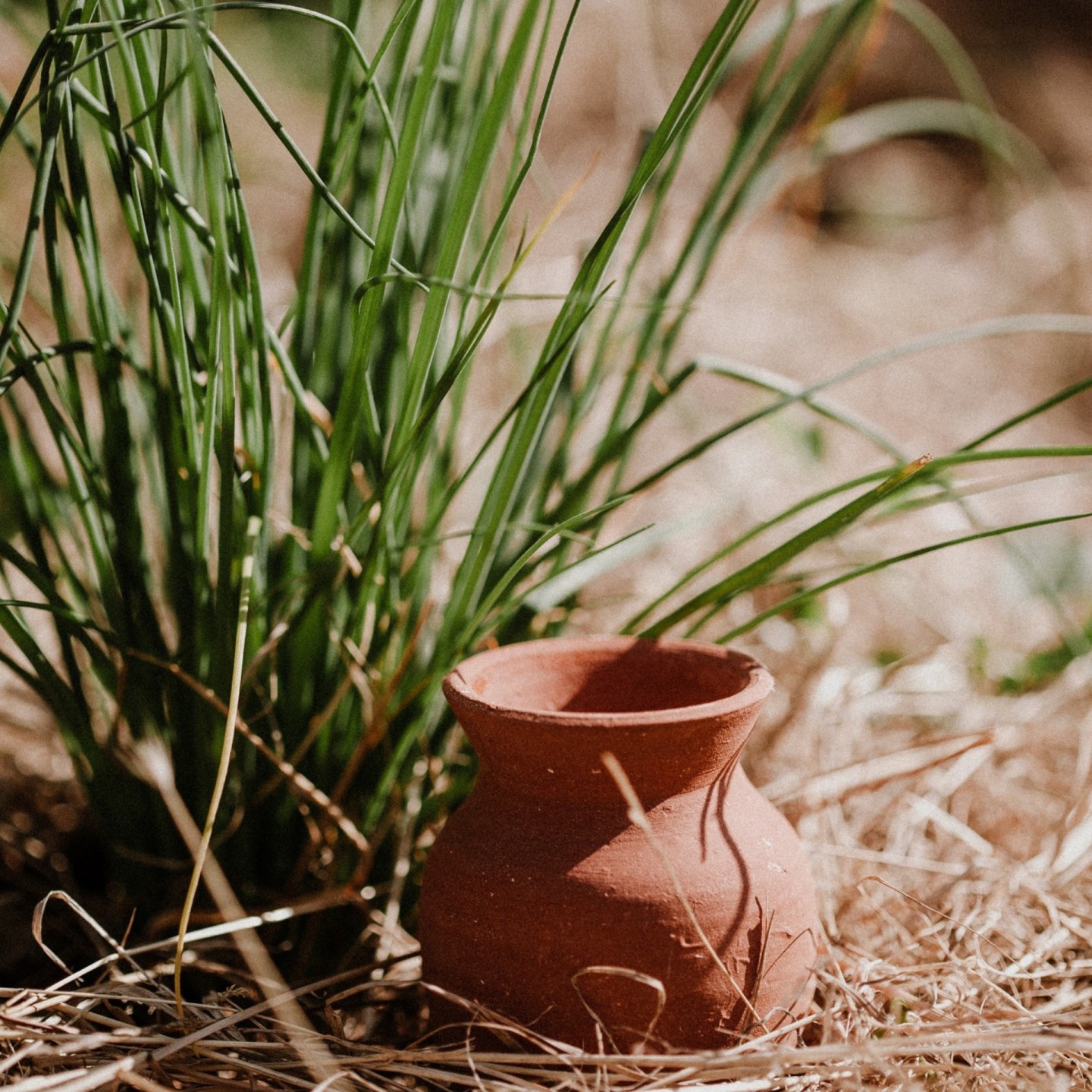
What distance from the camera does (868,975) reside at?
69cm

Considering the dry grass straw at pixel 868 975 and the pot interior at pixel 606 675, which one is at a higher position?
the pot interior at pixel 606 675

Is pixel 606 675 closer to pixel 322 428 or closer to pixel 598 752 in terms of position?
pixel 598 752

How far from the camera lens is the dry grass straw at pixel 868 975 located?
1.83 feet

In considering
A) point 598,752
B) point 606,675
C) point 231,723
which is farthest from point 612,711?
point 231,723

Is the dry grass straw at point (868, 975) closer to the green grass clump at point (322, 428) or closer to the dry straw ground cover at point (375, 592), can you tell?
the dry straw ground cover at point (375, 592)

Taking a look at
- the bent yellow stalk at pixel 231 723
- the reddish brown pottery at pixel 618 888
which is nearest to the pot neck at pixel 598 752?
the reddish brown pottery at pixel 618 888

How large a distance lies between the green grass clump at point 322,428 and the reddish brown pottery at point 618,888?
107mm

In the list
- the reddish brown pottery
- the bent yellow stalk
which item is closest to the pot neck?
the reddish brown pottery

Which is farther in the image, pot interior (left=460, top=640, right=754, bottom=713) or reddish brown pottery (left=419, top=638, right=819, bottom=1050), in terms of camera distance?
pot interior (left=460, top=640, right=754, bottom=713)

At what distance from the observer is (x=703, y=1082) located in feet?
1.88

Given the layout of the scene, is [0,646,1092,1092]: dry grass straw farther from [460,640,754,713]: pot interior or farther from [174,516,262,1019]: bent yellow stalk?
[460,640,754,713]: pot interior

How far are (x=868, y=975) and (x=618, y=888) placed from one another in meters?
0.23

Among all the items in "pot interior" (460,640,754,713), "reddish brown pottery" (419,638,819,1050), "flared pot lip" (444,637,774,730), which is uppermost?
"flared pot lip" (444,637,774,730)

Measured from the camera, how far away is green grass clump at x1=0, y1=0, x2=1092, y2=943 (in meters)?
0.58
